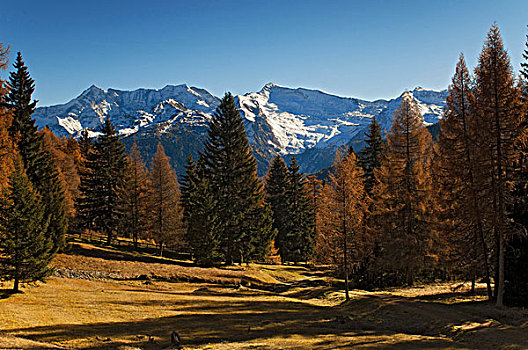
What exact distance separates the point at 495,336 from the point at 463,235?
43.6 ft

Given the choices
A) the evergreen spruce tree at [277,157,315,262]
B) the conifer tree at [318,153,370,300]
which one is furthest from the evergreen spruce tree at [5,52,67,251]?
the evergreen spruce tree at [277,157,315,262]

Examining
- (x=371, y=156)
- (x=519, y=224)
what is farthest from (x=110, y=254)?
(x=519, y=224)

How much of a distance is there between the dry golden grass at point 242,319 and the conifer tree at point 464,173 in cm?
330

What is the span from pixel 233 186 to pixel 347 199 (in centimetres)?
2280

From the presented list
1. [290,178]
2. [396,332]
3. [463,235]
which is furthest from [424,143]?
[290,178]

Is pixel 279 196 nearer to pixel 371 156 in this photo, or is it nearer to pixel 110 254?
pixel 371 156

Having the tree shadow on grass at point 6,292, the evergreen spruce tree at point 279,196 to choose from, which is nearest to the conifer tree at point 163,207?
the evergreen spruce tree at point 279,196

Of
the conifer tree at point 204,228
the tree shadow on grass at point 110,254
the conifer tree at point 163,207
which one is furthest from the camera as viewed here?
the conifer tree at point 163,207

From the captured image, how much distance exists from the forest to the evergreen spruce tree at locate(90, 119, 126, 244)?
21 cm

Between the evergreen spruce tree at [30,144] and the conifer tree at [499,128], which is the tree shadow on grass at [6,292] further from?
the conifer tree at [499,128]

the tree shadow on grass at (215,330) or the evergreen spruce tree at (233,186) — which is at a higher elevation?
the evergreen spruce tree at (233,186)

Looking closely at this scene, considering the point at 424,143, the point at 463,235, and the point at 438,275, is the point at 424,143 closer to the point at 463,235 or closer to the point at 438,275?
the point at 463,235

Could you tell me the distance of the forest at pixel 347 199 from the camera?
23438mm

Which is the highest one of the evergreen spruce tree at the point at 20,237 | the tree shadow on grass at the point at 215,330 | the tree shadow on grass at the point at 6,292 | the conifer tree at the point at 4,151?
the conifer tree at the point at 4,151
